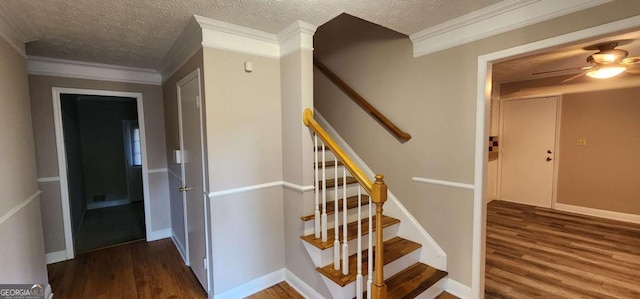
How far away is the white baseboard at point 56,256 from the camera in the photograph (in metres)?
2.89

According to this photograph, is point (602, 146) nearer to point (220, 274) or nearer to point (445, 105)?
point (445, 105)

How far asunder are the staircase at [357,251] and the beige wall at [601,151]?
3686 mm

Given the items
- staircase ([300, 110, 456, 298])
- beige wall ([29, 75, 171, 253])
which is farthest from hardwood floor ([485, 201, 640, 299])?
beige wall ([29, 75, 171, 253])

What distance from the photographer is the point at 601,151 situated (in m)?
3.96

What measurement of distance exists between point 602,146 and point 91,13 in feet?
20.4

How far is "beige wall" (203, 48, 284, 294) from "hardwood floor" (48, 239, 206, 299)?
555 millimetres

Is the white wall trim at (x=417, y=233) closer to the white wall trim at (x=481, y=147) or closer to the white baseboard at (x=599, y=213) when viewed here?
the white wall trim at (x=481, y=147)

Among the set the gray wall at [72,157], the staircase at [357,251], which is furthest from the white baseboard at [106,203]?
the staircase at [357,251]

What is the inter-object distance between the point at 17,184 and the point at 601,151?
21.6 feet

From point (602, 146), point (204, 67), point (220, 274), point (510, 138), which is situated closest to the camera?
point (204, 67)

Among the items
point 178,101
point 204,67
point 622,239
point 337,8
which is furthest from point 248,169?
point 622,239

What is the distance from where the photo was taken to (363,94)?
2836mm

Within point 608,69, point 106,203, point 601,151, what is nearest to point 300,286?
point 608,69

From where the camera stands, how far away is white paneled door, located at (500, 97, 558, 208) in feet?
14.6
